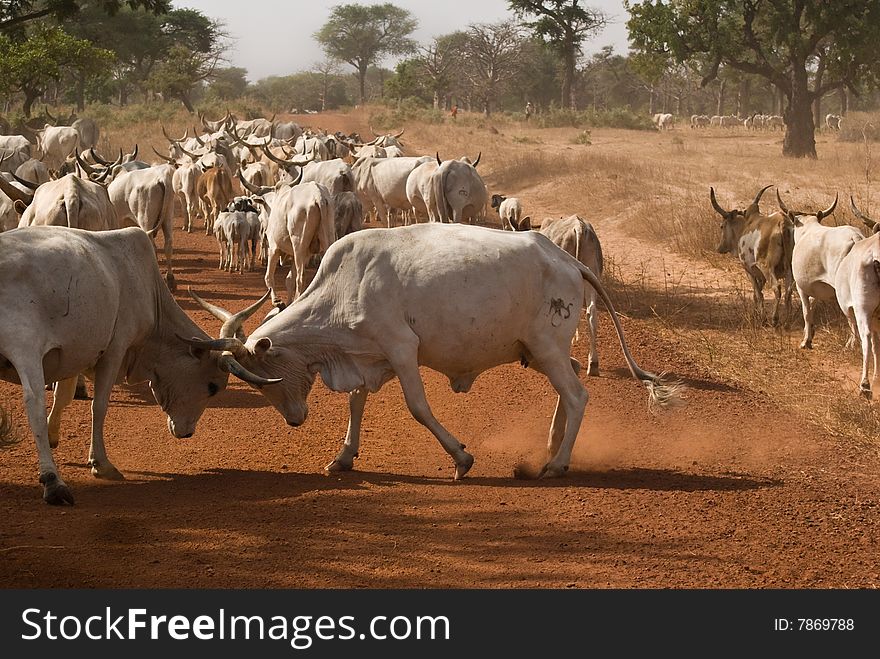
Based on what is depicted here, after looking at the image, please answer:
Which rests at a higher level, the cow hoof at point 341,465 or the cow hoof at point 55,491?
the cow hoof at point 55,491

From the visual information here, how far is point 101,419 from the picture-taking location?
7.92 metres

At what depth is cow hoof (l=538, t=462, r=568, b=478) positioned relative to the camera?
803 cm

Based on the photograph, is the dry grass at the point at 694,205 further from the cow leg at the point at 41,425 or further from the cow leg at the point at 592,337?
the cow leg at the point at 41,425

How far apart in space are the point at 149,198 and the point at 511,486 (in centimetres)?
1008

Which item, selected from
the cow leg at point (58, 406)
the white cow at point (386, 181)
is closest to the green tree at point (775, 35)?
the white cow at point (386, 181)

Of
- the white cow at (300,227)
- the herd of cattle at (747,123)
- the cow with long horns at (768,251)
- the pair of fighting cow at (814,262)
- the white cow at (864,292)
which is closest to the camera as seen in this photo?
the white cow at (864,292)

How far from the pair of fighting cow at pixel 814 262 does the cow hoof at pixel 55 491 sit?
7.01 meters

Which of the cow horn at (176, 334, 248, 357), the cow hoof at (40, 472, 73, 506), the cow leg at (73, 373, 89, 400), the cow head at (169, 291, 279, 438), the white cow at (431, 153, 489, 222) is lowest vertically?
the cow leg at (73, 373, 89, 400)

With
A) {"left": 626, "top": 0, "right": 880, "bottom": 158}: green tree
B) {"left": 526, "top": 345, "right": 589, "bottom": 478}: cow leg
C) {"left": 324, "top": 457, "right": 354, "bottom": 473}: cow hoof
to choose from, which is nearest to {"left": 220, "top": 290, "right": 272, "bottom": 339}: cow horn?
{"left": 324, "top": 457, "right": 354, "bottom": 473}: cow hoof

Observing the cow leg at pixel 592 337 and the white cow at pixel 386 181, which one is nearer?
the cow leg at pixel 592 337

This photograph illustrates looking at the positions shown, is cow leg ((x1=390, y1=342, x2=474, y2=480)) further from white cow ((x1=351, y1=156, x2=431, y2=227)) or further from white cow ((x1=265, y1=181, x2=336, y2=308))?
white cow ((x1=351, y1=156, x2=431, y2=227))

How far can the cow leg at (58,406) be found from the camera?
8703mm

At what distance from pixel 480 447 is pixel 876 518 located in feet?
10.4

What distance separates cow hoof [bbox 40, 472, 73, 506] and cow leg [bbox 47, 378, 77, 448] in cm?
175
